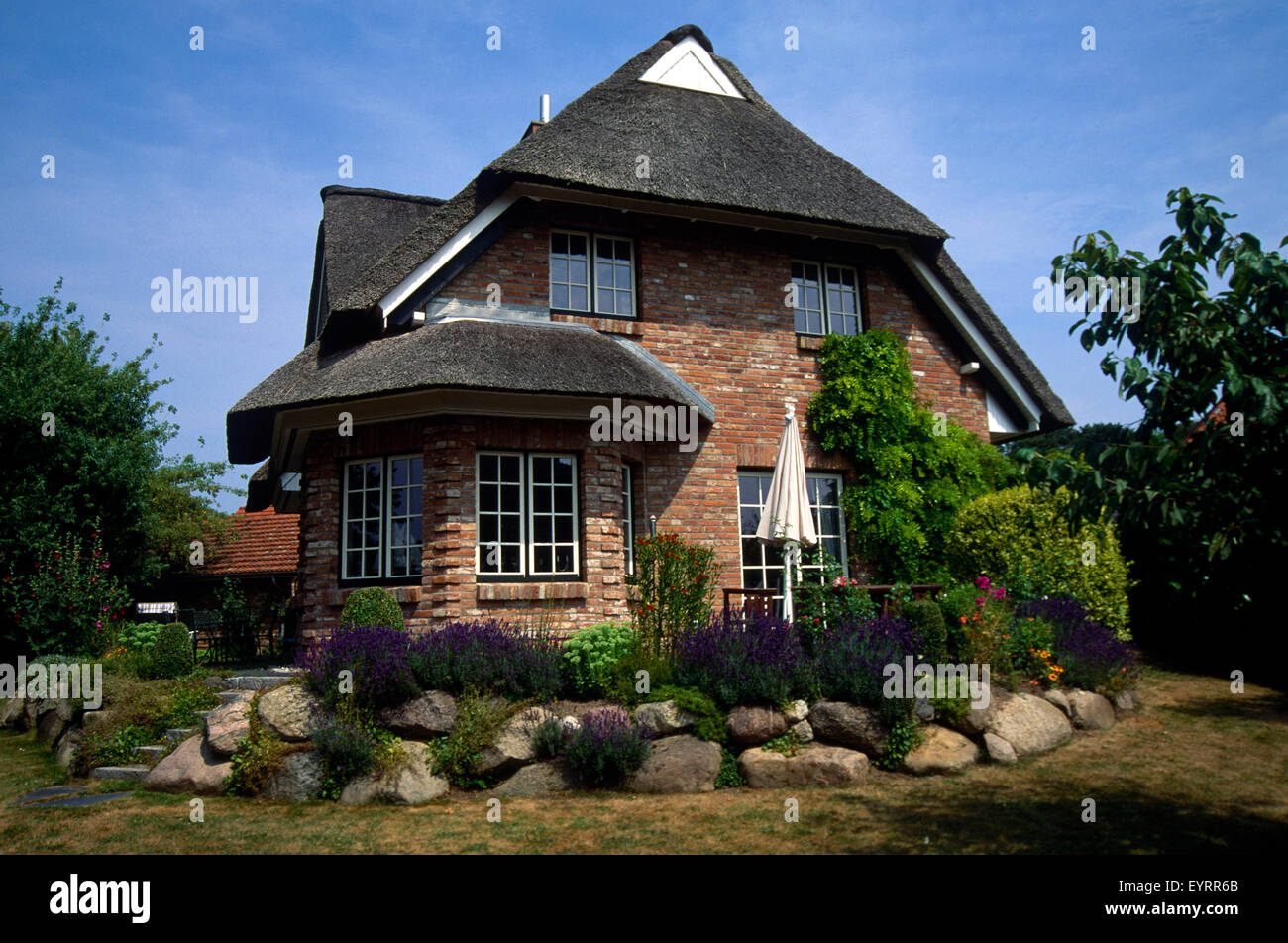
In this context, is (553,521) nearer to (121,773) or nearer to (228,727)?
(228,727)

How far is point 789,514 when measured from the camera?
958 centimetres

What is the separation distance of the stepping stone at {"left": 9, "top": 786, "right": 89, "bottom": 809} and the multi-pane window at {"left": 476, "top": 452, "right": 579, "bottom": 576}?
4.20 metres

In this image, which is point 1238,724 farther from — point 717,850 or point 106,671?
point 106,671

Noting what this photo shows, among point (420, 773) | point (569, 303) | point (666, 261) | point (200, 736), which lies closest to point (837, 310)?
point (666, 261)

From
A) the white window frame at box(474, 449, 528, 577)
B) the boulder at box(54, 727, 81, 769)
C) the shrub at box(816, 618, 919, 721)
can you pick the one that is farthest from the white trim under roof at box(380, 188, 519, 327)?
the shrub at box(816, 618, 919, 721)

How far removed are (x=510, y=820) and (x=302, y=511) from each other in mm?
5970

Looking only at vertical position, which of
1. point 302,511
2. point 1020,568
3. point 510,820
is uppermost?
point 302,511

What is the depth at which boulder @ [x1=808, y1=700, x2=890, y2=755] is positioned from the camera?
8094mm

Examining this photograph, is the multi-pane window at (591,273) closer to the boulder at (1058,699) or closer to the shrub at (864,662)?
the shrub at (864,662)

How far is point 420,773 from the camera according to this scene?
776cm

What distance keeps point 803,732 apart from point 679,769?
119 cm

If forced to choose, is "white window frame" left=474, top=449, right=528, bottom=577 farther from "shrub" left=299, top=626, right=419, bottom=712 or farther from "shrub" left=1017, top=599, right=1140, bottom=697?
"shrub" left=1017, top=599, right=1140, bottom=697
